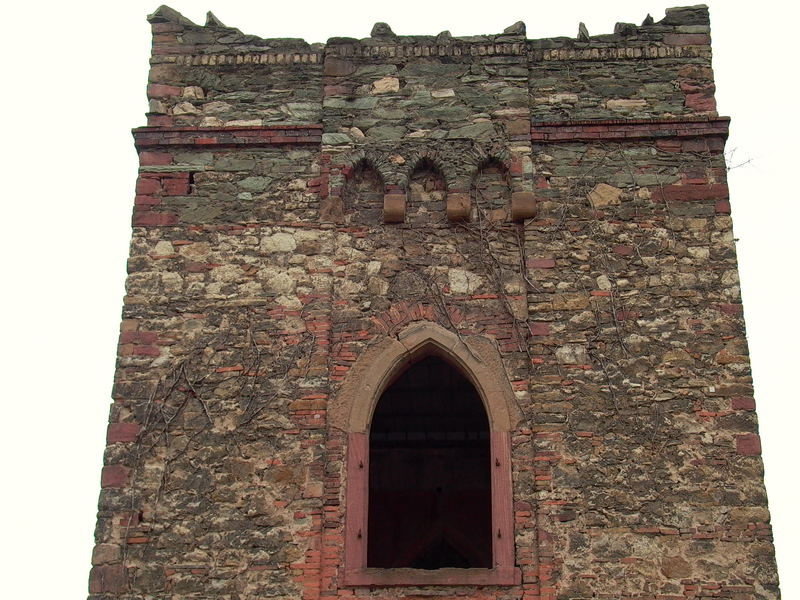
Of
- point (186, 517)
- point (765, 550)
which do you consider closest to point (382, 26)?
point (186, 517)

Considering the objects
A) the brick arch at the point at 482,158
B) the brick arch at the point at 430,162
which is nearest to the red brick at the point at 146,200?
the brick arch at the point at 430,162

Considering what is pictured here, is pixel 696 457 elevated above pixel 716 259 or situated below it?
below

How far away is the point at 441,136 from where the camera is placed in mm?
9805

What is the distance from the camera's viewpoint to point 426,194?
9664 mm

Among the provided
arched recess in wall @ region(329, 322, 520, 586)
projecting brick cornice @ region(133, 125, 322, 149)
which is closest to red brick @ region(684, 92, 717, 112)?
arched recess in wall @ region(329, 322, 520, 586)

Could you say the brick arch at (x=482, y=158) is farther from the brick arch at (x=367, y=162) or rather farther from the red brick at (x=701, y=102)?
the red brick at (x=701, y=102)

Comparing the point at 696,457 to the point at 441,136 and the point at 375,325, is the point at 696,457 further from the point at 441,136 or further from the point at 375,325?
the point at 441,136

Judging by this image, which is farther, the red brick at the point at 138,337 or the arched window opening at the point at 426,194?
the arched window opening at the point at 426,194

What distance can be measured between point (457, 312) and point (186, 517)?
274 centimetres

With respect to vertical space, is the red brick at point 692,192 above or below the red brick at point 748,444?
above

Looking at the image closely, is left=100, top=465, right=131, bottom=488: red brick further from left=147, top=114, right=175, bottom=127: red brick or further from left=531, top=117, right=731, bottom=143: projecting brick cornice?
left=531, top=117, right=731, bottom=143: projecting brick cornice

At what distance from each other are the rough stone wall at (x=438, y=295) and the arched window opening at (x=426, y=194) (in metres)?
0.02

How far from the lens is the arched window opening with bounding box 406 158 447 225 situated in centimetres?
955

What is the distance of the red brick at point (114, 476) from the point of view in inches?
336
